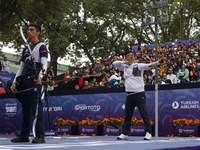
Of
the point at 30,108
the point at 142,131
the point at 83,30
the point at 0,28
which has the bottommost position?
the point at 142,131

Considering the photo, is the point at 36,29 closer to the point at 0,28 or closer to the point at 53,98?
the point at 53,98

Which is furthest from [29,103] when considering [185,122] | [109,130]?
[109,130]

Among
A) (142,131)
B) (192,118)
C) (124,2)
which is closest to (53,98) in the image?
(142,131)

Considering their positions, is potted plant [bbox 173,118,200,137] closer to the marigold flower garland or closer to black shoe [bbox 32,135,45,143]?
the marigold flower garland

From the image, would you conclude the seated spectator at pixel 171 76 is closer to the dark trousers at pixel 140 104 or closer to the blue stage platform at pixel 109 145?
the dark trousers at pixel 140 104

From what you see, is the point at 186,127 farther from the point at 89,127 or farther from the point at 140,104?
the point at 140,104

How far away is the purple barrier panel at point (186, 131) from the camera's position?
1255 cm

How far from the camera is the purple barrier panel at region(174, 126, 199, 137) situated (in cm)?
1255

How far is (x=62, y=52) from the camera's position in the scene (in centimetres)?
3272

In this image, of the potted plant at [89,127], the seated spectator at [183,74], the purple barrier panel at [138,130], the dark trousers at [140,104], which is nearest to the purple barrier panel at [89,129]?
the potted plant at [89,127]

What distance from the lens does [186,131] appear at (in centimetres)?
1280

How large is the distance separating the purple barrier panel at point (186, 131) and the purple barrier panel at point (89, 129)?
2.99m

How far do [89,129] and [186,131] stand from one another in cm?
377

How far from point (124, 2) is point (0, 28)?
19476 millimetres
